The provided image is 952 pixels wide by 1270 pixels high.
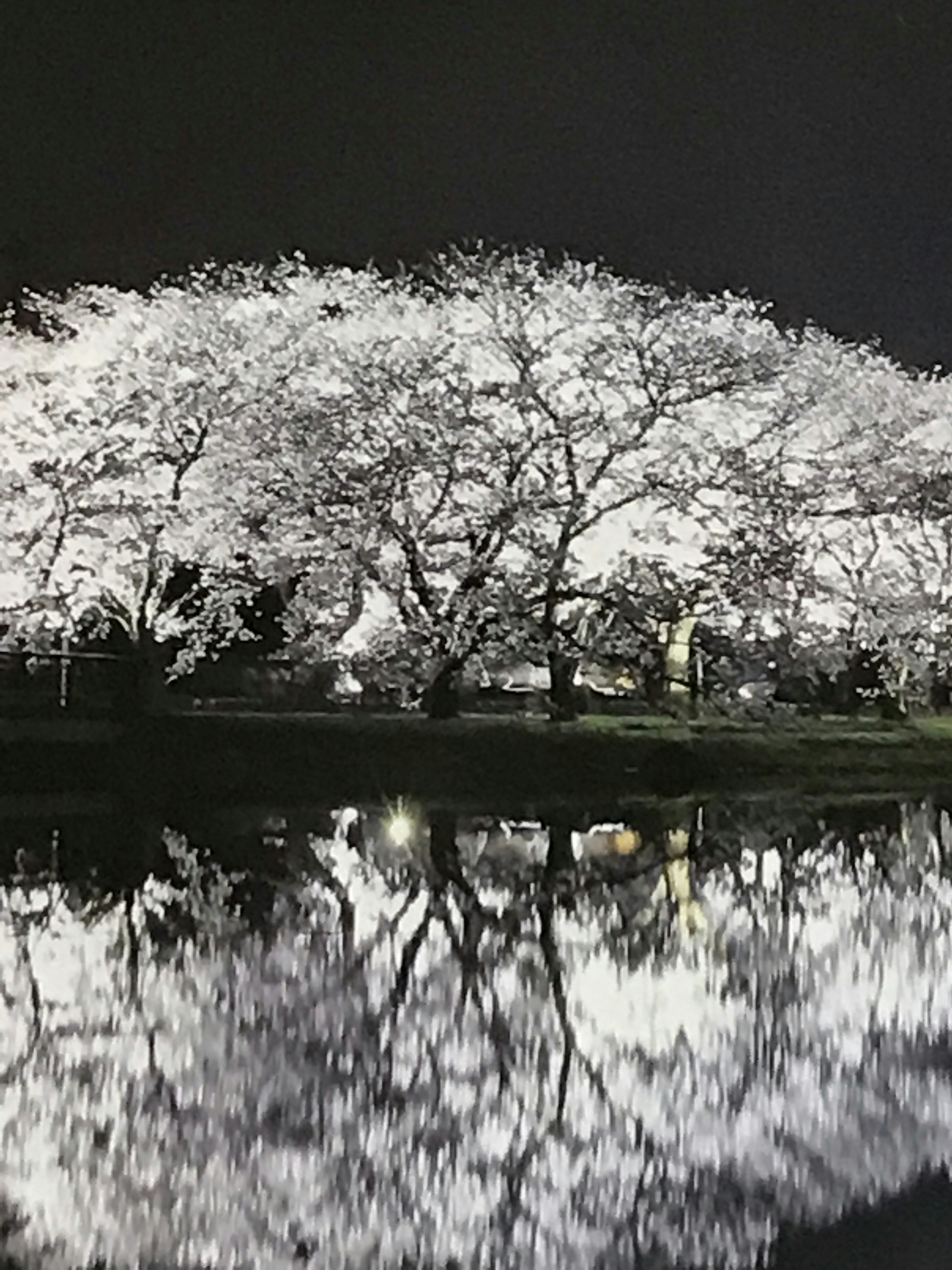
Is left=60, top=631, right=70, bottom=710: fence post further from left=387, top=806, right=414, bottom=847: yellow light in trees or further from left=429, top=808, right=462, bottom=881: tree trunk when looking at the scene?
left=429, top=808, right=462, bottom=881: tree trunk

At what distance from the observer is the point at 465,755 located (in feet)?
13.2

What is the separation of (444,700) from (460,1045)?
5.92 ft

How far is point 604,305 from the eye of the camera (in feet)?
13.7

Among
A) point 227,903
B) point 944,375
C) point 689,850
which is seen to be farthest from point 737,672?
point 227,903

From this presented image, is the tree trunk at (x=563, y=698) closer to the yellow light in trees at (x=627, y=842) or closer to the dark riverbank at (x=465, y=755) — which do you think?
the dark riverbank at (x=465, y=755)

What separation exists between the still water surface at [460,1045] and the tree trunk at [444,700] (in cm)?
36

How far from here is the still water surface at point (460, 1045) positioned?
1.78m

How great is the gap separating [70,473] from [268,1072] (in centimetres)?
228

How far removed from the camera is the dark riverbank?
12.2ft

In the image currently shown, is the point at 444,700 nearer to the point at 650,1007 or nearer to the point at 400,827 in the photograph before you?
the point at 400,827

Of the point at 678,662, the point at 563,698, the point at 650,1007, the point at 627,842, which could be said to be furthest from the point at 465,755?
the point at 650,1007

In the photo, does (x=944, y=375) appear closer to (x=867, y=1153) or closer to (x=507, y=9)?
(x=507, y=9)

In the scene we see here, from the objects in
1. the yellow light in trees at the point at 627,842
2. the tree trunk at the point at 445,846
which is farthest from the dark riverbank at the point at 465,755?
the yellow light in trees at the point at 627,842

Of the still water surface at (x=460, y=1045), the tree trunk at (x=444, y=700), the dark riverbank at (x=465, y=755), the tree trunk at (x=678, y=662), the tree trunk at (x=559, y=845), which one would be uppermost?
the tree trunk at (x=678, y=662)
